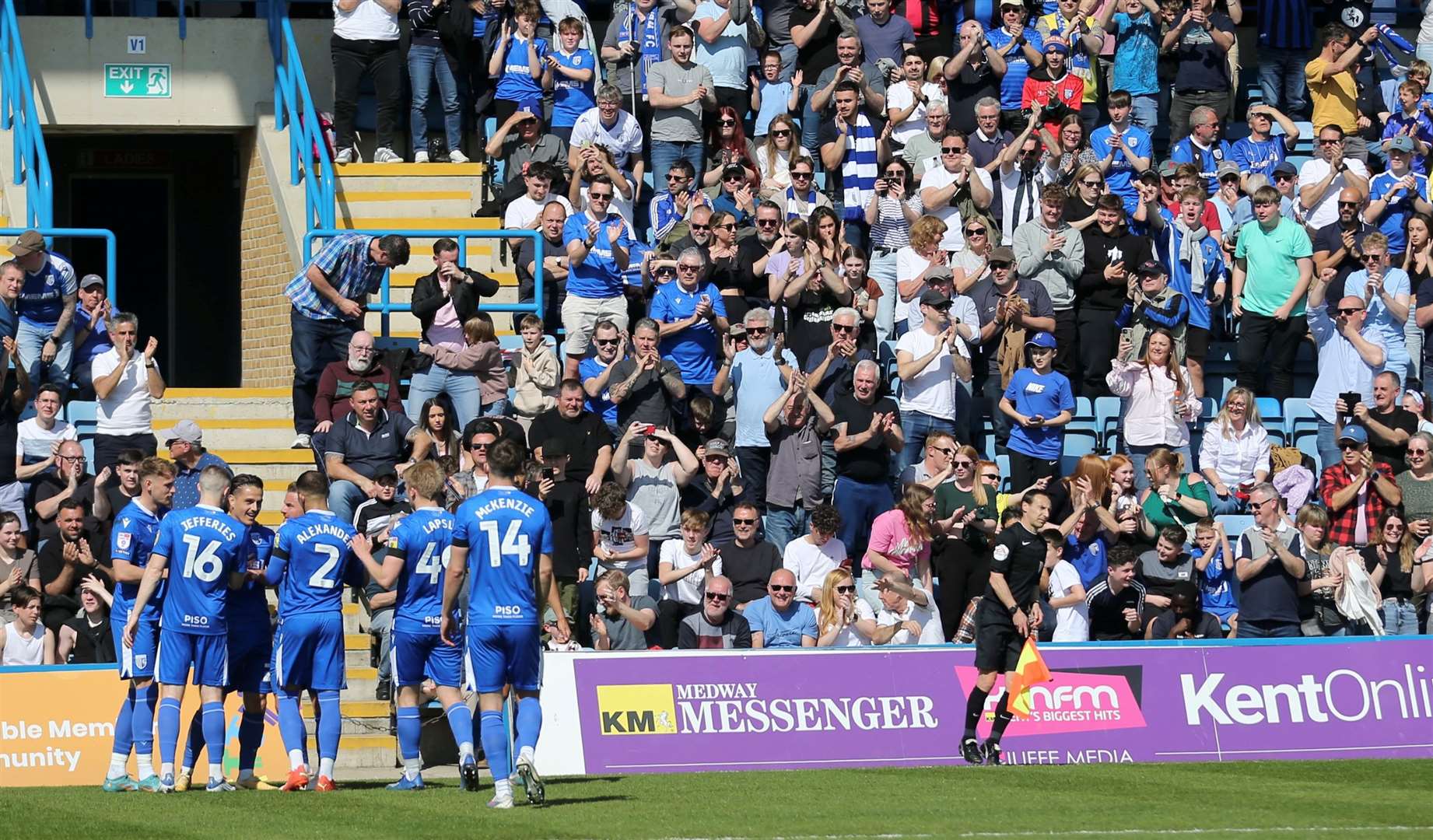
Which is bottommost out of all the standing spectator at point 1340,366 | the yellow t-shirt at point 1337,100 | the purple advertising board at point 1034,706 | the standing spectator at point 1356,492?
the purple advertising board at point 1034,706

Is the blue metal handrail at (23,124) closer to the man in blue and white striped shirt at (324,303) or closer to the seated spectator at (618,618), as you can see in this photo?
the man in blue and white striped shirt at (324,303)

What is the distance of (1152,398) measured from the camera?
17.5 m

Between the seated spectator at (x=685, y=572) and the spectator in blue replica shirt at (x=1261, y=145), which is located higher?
the spectator in blue replica shirt at (x=1261, y=145)

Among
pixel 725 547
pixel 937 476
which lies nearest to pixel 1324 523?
pixel 937 476

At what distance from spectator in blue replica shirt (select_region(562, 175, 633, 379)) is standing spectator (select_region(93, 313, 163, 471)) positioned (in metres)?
3.26

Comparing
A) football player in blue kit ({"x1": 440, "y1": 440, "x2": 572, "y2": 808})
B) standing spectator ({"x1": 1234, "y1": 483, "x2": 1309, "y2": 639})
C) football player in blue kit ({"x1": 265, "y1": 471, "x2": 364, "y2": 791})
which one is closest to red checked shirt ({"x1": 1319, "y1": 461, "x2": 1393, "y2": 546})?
standing spectator ({"x1": 1234, "y1": 483, "x2": 1309, "y2": 639})

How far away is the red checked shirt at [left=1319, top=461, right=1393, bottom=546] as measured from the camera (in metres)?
17.0

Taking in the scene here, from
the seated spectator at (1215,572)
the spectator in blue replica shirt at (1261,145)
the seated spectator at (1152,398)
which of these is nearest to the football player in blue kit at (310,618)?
the seated spectator at (1215,572)

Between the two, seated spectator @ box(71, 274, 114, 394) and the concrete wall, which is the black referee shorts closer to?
seated spectator @ box(71, 274, 114, 394)

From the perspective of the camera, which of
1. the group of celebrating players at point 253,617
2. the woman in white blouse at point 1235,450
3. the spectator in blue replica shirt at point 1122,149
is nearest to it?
the group of celebrating players at point 253,617

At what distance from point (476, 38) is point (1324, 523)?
332 inches

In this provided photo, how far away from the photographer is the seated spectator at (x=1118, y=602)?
52.0 feet

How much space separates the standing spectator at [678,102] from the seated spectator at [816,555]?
413cm

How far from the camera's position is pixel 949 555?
15.8 m
